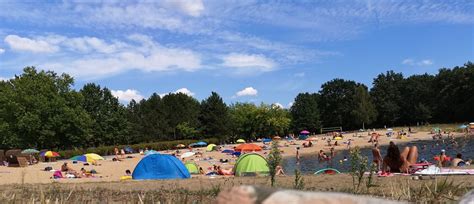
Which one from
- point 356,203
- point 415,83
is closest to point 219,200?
point 356,203

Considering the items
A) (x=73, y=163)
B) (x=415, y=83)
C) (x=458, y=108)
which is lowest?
(x=73, y=163)

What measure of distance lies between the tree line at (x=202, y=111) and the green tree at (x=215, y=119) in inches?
6.2

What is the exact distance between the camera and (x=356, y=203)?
1.92 meters

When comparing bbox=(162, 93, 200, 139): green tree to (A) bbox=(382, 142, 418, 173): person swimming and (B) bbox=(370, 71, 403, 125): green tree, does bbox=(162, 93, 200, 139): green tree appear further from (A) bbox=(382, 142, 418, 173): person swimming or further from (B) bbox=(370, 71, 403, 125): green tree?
(A) bbox=(382, 142, 418, 173): person swimming

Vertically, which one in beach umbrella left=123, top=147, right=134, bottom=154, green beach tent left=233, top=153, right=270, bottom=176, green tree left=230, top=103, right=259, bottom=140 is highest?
green tree left=230, top=103, right=259, bottom=140

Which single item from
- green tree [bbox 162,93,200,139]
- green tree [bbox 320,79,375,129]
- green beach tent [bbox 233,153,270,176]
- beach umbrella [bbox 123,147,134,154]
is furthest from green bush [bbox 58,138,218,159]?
green tree [bbox 320,79,375,129]

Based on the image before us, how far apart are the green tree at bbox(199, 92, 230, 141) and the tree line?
0.16 m

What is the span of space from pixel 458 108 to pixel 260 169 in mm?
70421

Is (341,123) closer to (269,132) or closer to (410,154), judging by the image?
(269,132)

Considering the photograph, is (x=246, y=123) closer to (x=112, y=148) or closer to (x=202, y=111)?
(x=202, y=111)

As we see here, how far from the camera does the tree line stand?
50.4m

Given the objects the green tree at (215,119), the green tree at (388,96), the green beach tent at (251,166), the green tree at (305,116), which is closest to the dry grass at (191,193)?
the green beach tent at (251,166)

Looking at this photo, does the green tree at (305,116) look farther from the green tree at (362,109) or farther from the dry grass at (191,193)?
the dry grass at (191,193)

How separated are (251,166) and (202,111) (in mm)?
57158
